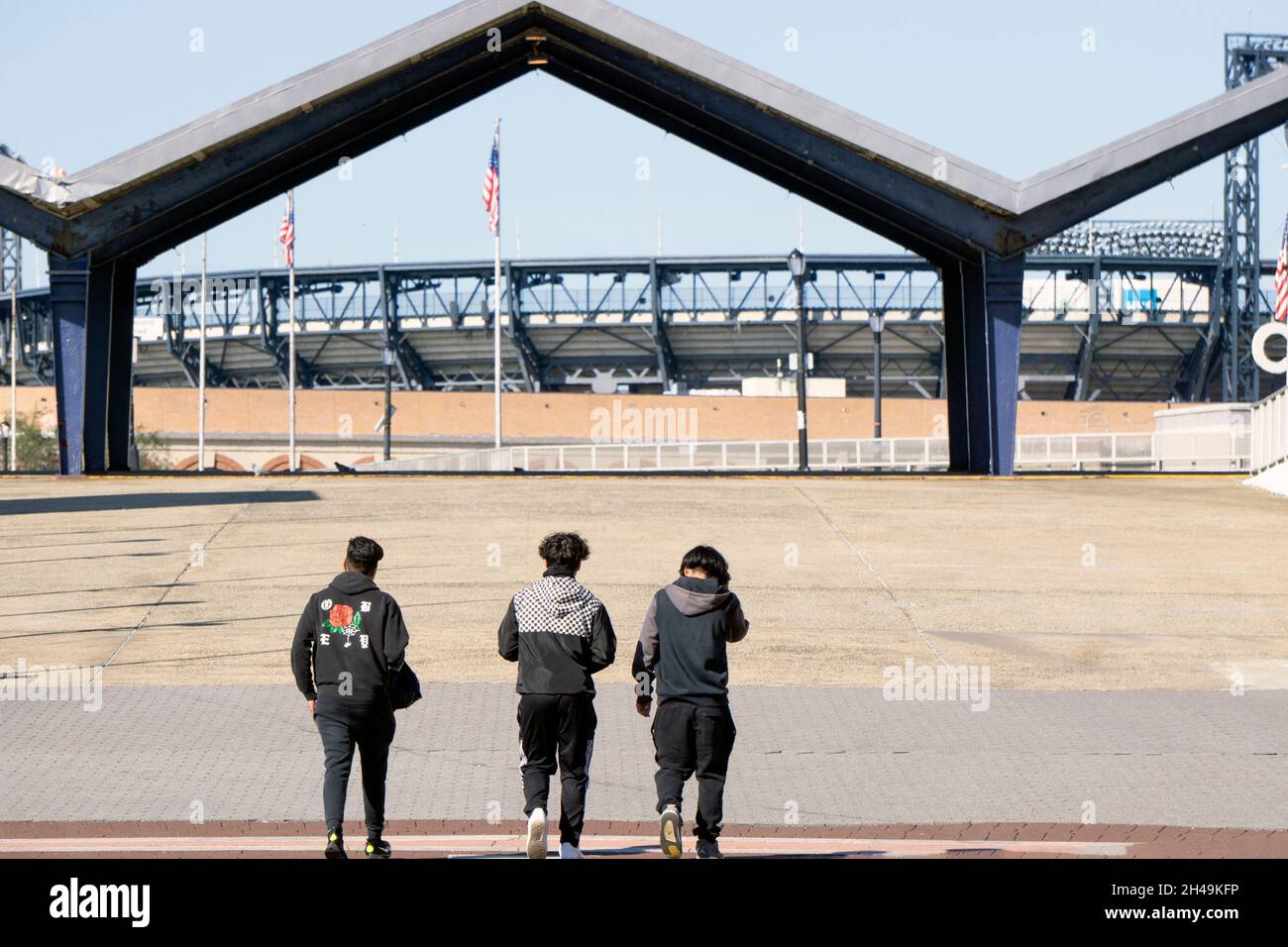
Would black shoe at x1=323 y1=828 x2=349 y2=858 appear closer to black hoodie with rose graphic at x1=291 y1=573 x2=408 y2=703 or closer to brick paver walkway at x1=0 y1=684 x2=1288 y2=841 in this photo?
black hoodie with rose graphic at x1=291 y1=573 x2=408 y2=703

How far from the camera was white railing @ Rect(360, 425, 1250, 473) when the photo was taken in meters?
55.2

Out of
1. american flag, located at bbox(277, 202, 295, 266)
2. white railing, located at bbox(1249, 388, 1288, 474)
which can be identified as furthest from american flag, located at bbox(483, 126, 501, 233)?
white railing, located at bbox(1249, 388, 1288, 474)

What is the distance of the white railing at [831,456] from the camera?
181 ft

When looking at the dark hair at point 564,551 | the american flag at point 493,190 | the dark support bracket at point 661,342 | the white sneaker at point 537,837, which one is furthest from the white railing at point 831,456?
the white sneaker at point 537,837

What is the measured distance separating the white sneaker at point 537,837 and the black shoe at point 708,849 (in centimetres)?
82

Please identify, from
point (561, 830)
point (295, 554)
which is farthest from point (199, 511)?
point (561, 830)

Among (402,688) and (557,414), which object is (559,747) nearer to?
(402,688)

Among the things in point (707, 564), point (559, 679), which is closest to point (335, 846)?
point (559, 679)

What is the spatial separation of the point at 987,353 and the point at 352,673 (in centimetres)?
2789

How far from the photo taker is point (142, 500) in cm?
2858

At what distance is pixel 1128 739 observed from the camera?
41.5 feet

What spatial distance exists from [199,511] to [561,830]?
762 inches

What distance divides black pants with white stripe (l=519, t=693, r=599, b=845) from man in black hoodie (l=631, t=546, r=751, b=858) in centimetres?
36

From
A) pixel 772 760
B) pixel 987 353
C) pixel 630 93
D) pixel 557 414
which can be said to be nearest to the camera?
pixel 772 760
